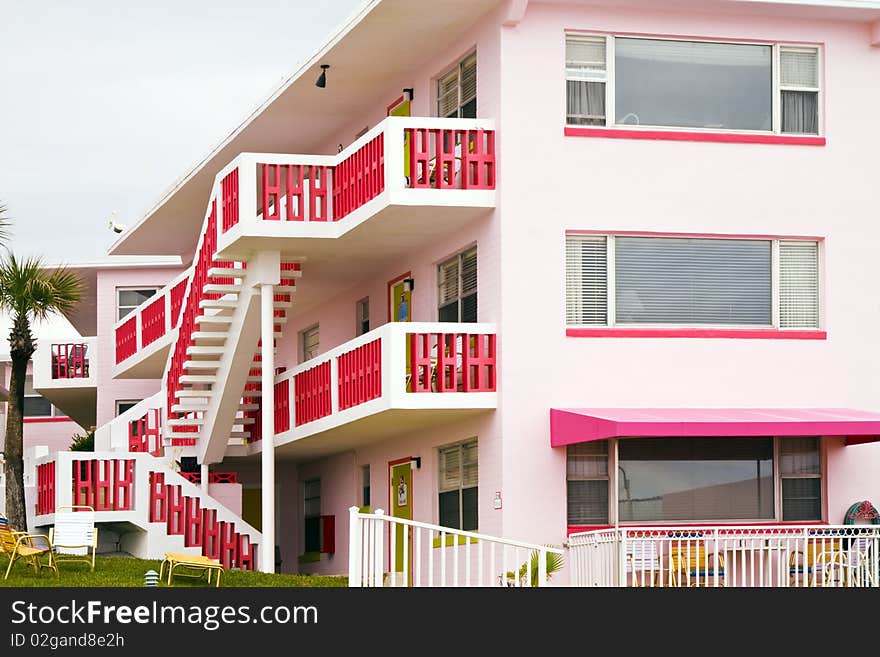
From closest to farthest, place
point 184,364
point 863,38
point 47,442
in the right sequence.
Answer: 1. point 863,38
2. point 184,364
3. point 47,442

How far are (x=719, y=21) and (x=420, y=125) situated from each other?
466 cm

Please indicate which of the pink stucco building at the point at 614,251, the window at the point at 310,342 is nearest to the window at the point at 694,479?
the pink stucco building at the point at 614,251

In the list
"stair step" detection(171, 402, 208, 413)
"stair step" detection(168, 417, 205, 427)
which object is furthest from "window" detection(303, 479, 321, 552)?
"stair step" detection(171, 402, 208, 413)

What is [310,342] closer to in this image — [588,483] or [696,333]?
[588,483]

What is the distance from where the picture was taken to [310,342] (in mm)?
35406

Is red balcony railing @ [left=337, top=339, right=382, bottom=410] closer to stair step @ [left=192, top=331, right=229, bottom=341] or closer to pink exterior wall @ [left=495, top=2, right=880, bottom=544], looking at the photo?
pink exterior wall @ [left=495, top=2, right=880, bottom=544]

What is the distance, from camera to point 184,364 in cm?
3116

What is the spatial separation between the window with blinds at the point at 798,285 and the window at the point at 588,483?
3421 mm

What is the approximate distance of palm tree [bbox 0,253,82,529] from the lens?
37.3m

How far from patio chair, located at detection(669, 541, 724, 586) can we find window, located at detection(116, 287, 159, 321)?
25.6 m

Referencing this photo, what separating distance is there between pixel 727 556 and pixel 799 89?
695 cm

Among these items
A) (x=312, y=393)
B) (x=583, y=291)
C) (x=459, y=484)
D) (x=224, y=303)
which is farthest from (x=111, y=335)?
(x=583, y=291)
